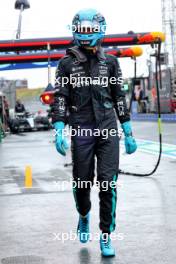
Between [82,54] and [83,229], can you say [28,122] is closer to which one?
[83,229]

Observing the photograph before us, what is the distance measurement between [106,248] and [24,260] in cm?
68

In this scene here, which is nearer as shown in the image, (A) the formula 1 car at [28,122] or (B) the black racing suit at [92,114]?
(B) the black racing suit at [92,114]

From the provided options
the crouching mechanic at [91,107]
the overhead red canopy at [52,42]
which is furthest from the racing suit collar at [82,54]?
the overhead red canopy at [52,42]

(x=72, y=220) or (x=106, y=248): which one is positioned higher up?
(x=106, y=248)

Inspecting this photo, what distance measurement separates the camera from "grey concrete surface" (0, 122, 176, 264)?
17.2 feet

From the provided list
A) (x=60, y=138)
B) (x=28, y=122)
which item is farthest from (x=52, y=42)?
(x=60, y=138)

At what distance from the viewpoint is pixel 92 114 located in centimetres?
523

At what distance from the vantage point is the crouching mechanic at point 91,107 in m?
5.23

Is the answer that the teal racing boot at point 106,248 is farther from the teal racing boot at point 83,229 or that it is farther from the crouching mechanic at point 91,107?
the teal racing boot at point 83,229

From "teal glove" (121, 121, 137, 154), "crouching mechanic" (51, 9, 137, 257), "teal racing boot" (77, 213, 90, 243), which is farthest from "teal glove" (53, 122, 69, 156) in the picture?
"teal racing boot" (77, 213, 90, 243)

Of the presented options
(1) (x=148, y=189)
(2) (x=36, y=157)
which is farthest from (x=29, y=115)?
(1) (x=148, y=189)

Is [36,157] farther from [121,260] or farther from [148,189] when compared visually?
[121,260]

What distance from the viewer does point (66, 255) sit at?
17.2 ft

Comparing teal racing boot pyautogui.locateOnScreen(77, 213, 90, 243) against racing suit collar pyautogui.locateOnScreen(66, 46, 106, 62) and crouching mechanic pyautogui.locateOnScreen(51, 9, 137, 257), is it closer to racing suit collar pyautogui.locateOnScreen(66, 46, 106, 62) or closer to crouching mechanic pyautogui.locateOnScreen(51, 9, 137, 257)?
crouching mechanic pyautogui.locateOnScreen(51, 9, 137, 257)
